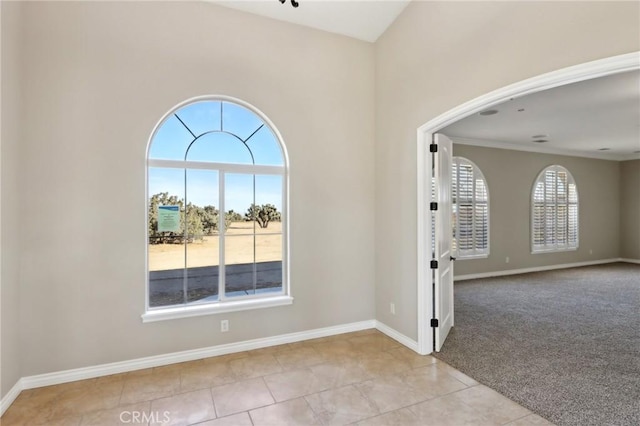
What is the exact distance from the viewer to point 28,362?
2.65 m

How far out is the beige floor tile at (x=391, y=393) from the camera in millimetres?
2400

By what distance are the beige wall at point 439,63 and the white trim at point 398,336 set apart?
7cm

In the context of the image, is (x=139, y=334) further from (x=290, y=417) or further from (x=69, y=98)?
(x=69, y=98)

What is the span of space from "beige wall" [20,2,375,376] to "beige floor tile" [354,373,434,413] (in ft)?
3.82

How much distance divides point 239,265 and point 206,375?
109 centimetres

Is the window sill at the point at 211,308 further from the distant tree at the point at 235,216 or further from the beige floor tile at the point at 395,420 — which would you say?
the beige floor tile at the point at 395,420

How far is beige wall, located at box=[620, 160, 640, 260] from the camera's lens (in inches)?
343

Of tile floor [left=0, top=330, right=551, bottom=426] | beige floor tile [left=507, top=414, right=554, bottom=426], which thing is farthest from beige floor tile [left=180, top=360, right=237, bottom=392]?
beige floor tile [left=507, top=414, right=554, bottom=426]

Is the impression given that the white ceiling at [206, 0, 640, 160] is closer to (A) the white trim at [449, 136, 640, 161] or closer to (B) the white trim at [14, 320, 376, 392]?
(A) the white trim at [449, 136, 640, 161]

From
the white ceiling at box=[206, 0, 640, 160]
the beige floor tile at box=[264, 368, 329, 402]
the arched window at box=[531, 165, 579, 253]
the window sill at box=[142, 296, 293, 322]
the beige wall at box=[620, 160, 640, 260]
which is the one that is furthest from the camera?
the beige wall at box=[620, 160, 640, 260]

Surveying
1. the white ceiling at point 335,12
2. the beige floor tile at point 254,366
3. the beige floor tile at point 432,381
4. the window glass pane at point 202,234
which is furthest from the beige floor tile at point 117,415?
the white ceiling at point 335,12

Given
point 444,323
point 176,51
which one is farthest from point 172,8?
point 444,323

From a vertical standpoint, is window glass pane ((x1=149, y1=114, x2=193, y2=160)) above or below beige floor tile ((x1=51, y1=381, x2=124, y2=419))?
above

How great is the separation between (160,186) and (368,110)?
2576mm
